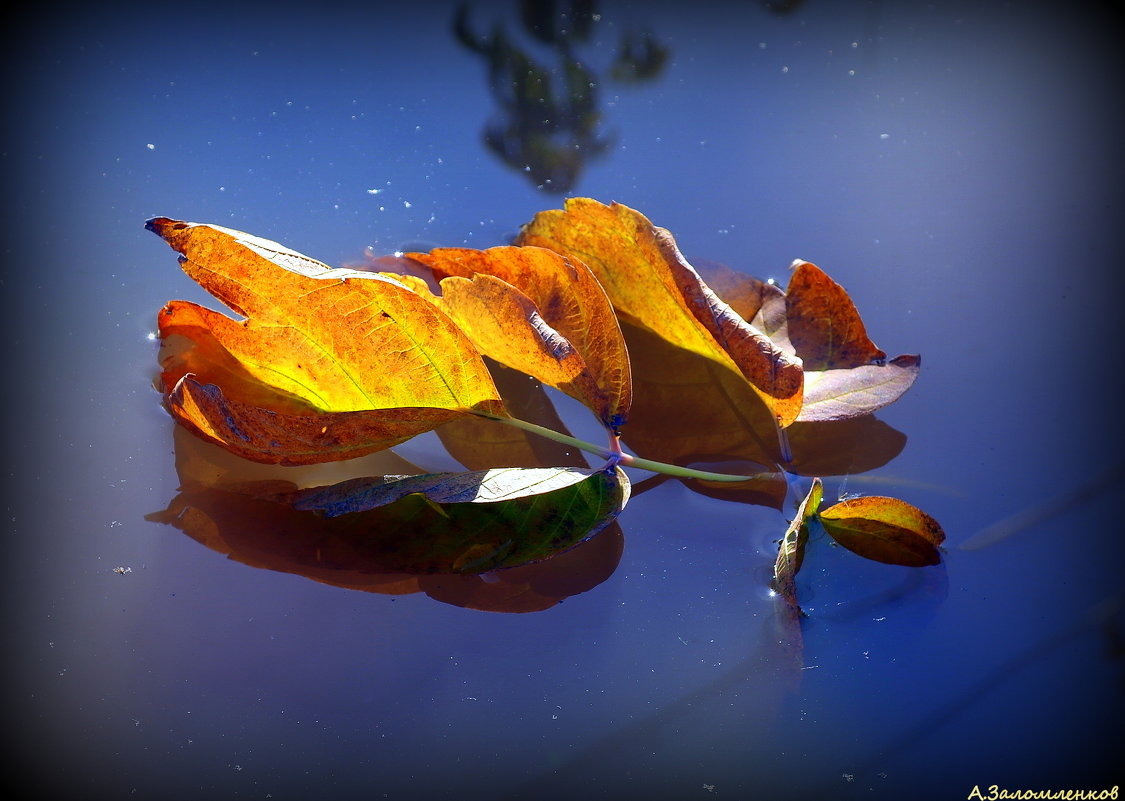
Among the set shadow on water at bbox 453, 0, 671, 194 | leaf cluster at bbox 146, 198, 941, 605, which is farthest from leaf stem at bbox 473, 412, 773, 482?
shadow on water at bbox 453, 0, 671, 194

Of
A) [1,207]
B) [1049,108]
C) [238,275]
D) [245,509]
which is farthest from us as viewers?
[1049,108]

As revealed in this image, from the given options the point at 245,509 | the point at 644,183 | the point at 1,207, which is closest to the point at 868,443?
the point at 644,183

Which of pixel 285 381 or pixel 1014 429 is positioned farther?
pixel 1014 429

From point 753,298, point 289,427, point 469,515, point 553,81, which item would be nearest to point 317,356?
point 289,427

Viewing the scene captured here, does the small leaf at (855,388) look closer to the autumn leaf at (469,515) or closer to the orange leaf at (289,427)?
the autumn leaf at (469,515)

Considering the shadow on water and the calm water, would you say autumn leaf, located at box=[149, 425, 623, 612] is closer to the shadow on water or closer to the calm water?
the calm water

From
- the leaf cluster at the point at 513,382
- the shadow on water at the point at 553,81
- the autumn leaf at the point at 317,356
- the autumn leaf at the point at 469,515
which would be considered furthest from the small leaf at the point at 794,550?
the shadow on water at the point at 553,81

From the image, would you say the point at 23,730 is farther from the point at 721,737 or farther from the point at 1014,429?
the point at 1014,429

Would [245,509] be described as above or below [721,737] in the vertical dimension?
above
